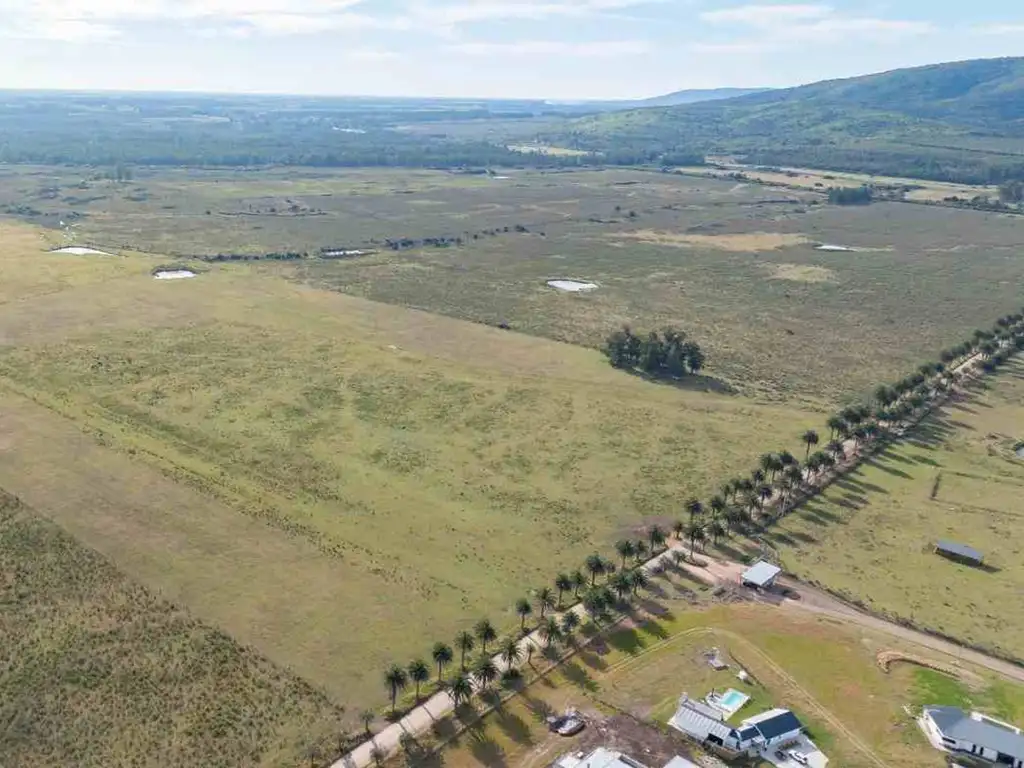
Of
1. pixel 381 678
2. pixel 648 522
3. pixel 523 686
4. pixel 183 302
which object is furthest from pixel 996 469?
pixel 183 302

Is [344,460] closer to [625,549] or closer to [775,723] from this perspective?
[625,549]

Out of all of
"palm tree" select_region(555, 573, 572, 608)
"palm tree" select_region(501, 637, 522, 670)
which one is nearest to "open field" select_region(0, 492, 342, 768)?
"palm tree" select_region(501, 637, 522, 670)

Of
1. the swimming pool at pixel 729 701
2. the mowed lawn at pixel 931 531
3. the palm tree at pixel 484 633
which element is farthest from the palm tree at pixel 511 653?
the mowed lawn at pixel 931 531

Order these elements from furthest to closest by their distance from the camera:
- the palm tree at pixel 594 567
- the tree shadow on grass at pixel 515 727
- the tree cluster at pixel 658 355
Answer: the tree cluster at pixel 658 355, the palm tree at pixel 594 567, the tree shadow on grass at pixel 515 727

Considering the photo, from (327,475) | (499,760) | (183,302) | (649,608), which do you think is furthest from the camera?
(183,302)

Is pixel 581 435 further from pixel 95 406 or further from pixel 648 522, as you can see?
pixel 95 406

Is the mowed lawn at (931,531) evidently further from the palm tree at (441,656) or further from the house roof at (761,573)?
the palm tree at (441,656)
